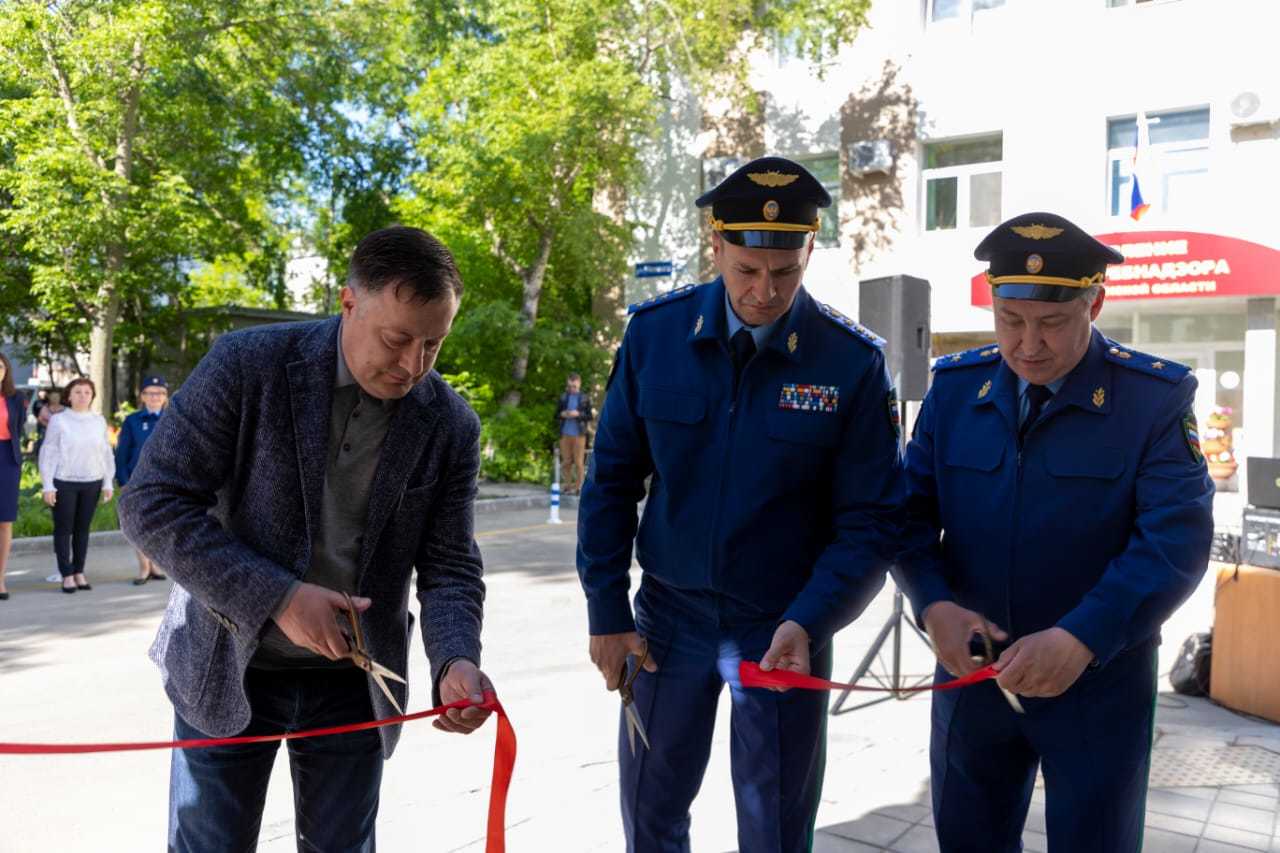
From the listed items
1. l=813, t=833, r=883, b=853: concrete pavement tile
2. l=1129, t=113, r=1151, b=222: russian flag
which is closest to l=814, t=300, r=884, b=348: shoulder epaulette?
l=813, t=833, r=883, b=853: concrete pavement tile

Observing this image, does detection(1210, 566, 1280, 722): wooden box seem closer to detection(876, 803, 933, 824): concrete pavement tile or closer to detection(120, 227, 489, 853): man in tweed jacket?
detection(876, 803, 933, 824): concrete pavement tile

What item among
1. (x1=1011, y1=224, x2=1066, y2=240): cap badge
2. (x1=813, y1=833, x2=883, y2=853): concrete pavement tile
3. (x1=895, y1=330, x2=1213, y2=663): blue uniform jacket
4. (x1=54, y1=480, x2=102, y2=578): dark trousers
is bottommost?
(x1=813, y1=833, x2=883, y2=853): concrete pavement tile

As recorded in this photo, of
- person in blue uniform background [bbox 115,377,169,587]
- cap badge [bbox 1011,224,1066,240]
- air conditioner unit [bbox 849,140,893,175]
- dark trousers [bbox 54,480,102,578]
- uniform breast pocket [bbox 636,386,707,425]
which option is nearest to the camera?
cap badge [bbox 1011,224,1066,240]

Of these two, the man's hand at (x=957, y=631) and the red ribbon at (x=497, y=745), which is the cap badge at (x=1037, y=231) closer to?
the man's hand at (x=957, y=631)

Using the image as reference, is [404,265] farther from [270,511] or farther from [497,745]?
[497,745]

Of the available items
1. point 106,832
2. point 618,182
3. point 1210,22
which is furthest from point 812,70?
point 106,832

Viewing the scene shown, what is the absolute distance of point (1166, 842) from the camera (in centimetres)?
400

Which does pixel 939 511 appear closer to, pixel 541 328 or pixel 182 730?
pixel 182 730

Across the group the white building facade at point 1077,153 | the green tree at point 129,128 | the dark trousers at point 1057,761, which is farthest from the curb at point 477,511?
the dark trousers at point 1057,761

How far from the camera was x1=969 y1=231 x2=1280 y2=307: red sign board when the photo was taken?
54.7ft

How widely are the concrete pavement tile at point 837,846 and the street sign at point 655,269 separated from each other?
18680mm

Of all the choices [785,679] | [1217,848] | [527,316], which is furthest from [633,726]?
[527,316]

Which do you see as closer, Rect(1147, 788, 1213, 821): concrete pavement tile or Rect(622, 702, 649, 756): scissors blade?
Rect(622, 702, 649, 756): scissors blade

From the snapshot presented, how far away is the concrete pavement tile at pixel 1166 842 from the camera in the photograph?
393 cm
